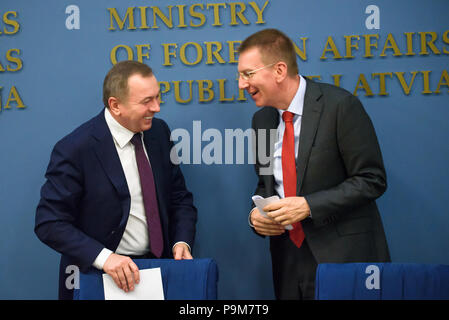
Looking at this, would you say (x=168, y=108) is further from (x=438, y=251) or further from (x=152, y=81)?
(x=438, y=251)

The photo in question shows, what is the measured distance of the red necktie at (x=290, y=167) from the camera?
211cm

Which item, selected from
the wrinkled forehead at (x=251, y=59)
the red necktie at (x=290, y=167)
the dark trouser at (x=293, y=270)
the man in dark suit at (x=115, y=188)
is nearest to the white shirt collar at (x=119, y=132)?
the man in dark suit at (x=115, y=188)

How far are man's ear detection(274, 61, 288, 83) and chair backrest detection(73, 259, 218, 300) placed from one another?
0.87 meters

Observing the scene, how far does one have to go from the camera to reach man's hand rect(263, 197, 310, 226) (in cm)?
199

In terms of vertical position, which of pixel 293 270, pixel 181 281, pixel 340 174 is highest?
pixel 340 174

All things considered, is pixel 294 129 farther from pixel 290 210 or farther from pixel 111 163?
pixel 111 163

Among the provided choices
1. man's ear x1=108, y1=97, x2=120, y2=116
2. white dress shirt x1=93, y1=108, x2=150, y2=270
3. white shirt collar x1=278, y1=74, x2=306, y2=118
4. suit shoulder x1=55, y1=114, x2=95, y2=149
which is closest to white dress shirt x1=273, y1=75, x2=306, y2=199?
white shirt collar x1=278, y1=74, x2=306, y2=118

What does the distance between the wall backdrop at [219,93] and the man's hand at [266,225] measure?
1.86ft

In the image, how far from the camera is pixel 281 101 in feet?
7.16

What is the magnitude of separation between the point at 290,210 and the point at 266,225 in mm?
176

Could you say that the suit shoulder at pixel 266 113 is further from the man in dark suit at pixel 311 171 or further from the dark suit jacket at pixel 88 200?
the dark suit jacket at pixel 88 200

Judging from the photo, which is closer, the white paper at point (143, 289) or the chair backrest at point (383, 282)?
the chair backrest at point (383, 282)

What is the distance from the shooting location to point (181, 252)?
7.00 feet

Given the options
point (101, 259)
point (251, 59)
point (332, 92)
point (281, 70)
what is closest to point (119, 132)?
point (101, 259)
